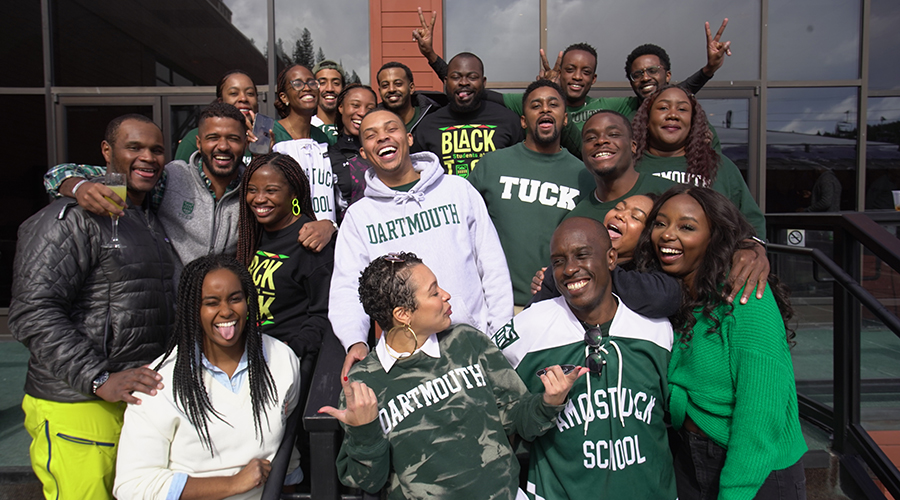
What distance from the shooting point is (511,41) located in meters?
6.36

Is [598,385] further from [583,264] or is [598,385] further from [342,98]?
[342,98]

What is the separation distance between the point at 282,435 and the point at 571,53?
3327 millimetres

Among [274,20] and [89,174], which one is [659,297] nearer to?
[89,174]

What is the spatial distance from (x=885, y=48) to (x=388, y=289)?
7.56 m

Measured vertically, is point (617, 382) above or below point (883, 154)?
below

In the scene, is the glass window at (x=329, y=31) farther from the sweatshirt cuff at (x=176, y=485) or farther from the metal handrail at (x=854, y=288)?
the sweatshirt cuff at (x=176, y=485)

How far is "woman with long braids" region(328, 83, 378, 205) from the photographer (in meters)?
3.38

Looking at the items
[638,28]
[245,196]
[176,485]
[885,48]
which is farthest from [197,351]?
[885,48]

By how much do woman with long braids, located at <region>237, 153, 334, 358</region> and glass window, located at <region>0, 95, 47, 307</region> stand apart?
5.05 meters

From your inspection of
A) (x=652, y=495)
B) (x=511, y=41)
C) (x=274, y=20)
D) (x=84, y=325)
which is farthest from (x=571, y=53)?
(x=274, y=20)

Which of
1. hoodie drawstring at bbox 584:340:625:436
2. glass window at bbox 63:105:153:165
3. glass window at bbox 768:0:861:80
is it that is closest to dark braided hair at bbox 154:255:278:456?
hoodie drawstring at bbox 584:340:625:436

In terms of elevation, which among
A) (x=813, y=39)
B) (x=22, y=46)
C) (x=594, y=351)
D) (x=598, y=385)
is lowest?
(x=598, y=385)

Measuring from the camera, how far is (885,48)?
639cm

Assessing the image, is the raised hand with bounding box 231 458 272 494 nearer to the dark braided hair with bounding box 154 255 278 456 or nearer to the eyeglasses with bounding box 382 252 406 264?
the dark braided hair with bounding box 154 255 278 456
